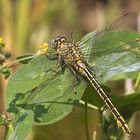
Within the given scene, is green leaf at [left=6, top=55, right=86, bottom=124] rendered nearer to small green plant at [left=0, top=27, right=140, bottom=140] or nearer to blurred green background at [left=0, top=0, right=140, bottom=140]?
small green plant at [left=0, top=27, right=140, bottom=140]

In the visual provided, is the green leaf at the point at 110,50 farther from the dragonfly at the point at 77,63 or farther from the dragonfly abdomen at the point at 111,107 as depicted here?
the dragonfly abdomen at the point at 111,107

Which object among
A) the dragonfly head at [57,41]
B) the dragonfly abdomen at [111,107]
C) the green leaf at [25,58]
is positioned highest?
the dragonfly head at [57,41]

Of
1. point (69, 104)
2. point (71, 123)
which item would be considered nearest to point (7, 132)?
point (69, 104)

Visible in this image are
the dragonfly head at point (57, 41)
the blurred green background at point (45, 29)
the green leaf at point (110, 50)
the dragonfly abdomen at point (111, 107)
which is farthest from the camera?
the blurred green background at point (45, 29)

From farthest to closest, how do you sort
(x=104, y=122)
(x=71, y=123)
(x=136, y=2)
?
1. (x=136, y=2)
2. (x=71, y=123)
3. (x=104, y=122)

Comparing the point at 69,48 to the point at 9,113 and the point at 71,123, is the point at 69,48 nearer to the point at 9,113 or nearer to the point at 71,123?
the point at 9,113

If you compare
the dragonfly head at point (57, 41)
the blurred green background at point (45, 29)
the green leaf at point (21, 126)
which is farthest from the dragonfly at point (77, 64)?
the blurred green background at point (45, 29)

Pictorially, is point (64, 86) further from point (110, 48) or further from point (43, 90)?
point (110, 48)

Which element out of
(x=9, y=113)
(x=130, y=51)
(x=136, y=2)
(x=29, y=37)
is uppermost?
(x=136, y=2)
